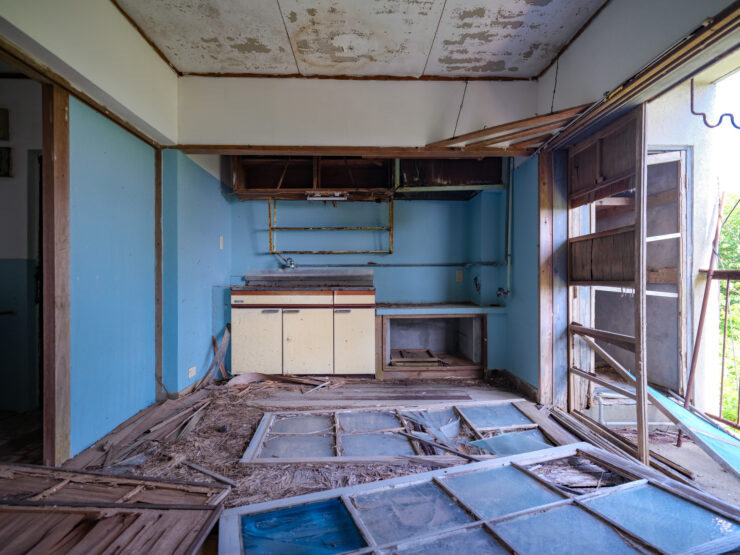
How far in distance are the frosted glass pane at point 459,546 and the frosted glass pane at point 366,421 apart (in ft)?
3.49

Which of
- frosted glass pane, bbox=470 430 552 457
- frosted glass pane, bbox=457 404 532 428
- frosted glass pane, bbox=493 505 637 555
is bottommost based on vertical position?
frosted glass pane, bbox=457 404 532 428

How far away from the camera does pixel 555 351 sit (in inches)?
110

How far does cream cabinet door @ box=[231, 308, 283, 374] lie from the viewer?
137 inches

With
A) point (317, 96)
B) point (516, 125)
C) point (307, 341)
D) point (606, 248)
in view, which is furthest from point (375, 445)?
point (317, 96)

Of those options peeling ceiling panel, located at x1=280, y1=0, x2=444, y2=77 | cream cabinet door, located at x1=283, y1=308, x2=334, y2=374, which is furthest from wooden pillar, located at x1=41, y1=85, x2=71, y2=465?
cream cabinet door, located at x1=283, y1=308, x2=334, y2=374

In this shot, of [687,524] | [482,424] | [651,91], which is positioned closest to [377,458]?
[482,424]

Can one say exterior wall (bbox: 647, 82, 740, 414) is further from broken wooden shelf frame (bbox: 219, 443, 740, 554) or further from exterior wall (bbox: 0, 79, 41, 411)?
exterior wall (bbox: 0, 79, 41, 411)

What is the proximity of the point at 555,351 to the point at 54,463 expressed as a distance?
357cm

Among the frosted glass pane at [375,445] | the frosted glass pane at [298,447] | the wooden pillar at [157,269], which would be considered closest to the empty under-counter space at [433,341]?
the frosted glass pane at [375,445]

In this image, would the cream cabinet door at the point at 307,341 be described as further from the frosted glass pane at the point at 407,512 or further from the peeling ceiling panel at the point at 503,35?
the peeling ceiling panel at the point at 503,35

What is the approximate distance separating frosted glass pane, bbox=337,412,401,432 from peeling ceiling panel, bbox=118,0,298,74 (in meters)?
2.94

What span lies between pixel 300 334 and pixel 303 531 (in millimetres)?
2233

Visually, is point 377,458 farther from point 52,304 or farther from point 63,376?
point 52,304

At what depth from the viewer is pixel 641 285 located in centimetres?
200
